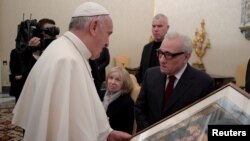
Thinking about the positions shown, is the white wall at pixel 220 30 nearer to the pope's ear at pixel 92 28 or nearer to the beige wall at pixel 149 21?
the beige wall at pixel 149 21

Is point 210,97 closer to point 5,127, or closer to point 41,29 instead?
point 41,29

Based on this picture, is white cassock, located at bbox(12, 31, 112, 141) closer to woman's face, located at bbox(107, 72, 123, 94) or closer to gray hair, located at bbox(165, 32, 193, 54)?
gray hair, located at bbox(165, 32, 193, 54)

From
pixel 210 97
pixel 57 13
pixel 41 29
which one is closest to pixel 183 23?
pixel 57 13

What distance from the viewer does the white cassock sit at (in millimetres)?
1860

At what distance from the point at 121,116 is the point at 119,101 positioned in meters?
0.18

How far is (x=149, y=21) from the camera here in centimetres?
1124

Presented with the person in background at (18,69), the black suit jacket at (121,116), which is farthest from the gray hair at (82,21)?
the person in background at (18,69)

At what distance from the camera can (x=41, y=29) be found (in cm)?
358

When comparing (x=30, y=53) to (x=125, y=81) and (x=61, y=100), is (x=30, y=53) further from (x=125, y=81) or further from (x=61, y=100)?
(x=61, y=100)

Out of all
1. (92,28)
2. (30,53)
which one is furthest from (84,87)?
(30,53)

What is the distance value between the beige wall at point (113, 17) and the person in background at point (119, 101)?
7.04 metres

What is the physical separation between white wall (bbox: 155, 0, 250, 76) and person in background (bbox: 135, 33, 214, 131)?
16.6ft

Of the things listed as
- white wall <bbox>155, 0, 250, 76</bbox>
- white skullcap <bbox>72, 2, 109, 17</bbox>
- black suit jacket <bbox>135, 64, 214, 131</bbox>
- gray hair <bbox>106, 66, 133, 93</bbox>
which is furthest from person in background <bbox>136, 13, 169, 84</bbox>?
white wall <bbox>155, 0, 250, 76</bbox>

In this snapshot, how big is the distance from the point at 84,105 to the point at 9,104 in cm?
682
